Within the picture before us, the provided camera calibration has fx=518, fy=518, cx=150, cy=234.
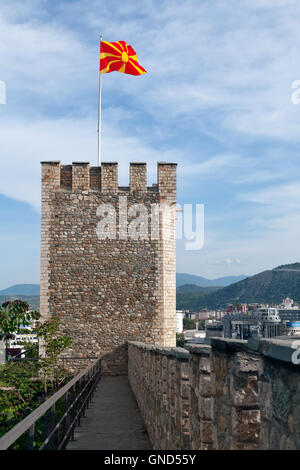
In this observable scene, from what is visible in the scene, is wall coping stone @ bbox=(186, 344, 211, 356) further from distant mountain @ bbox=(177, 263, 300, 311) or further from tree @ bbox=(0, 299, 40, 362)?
distant mountain @ bbox=(177, 263, 300, 311)

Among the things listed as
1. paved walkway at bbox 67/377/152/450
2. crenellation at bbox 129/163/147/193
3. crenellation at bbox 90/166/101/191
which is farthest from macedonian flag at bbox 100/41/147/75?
paved walkway at bbox 67/377/152/450

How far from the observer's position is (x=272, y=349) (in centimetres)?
169

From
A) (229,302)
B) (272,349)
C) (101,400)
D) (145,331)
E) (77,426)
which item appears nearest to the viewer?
(272,349)

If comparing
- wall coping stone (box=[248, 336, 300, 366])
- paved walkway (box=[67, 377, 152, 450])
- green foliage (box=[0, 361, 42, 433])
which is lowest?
green foliage (box=[0, 361, 42, 433])

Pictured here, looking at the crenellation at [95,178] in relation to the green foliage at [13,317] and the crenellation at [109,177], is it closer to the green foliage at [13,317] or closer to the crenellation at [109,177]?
the crenellation at [109,177]

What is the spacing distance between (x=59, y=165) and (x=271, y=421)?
1482 centimetres

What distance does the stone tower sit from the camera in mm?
15414

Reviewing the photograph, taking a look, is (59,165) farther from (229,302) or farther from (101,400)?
(229,302)

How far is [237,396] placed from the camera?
7.06ft

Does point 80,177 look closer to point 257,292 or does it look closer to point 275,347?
point 275,347

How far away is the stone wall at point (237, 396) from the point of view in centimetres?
162

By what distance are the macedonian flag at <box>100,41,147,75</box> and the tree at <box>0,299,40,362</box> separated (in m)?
10.8

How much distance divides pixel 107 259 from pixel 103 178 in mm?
2514
